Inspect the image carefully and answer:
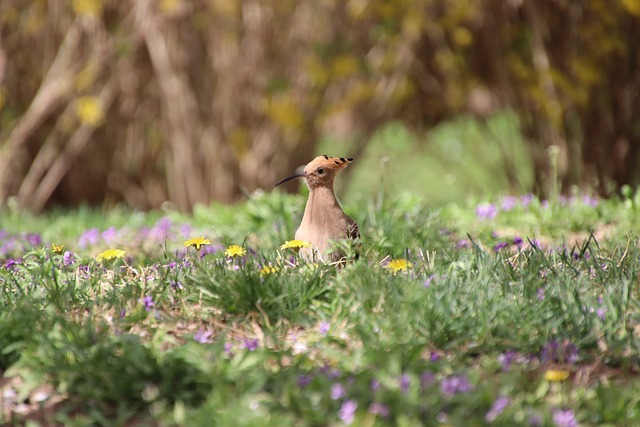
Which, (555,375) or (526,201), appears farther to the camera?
(526,201)

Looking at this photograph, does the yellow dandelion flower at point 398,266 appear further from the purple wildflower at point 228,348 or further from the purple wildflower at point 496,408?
the purple wildflower at point 496,408

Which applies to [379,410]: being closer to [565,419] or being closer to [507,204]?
[565,419]

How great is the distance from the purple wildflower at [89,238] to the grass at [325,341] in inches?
53.1

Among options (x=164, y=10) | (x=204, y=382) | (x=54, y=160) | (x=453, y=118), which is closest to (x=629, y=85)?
(x=453, y=118)

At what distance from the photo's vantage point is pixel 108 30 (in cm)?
813

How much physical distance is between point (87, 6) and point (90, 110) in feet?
2.83

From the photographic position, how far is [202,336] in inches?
116

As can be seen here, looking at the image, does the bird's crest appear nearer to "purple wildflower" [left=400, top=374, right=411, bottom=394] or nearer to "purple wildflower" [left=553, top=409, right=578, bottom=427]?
"purple wildflower" [left=400, top=374, right=411, bottom=394]

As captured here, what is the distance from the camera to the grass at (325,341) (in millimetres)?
2447

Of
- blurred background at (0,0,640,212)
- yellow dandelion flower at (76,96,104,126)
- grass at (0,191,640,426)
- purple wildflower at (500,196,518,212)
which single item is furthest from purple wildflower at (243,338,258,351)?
yellow dandelion flower at (76,96,104,126)

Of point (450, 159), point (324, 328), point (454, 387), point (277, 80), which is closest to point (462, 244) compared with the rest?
point (324, 328)

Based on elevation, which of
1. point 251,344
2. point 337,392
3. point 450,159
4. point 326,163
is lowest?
point 450,159

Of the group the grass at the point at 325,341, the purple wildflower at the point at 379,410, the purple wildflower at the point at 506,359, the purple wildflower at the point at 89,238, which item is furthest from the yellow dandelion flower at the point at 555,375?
the purple wildflower at the point at 89,238

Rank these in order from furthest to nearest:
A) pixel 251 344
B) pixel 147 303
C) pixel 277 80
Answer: pixel 277 80 < pixel 147 303 < pixel 251 344
